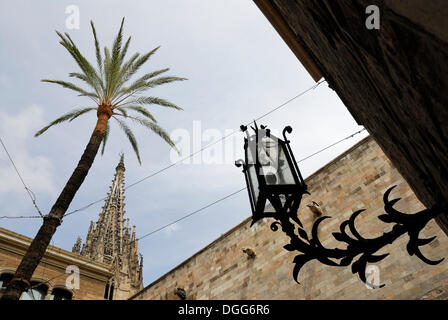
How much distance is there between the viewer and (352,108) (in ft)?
14.4

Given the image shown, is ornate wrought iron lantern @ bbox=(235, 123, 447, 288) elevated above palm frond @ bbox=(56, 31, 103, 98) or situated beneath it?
situated beneath

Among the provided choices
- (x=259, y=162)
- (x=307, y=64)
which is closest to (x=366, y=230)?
(x=307, y=64)

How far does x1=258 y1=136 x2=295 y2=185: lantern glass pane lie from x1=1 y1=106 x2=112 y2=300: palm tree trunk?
6889 millimetres

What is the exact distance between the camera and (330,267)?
10570 mm

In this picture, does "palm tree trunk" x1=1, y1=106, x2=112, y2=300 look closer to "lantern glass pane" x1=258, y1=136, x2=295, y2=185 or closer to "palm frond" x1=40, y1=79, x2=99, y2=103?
"palm frond" x1=40, y1=79, x2=99, y2=103

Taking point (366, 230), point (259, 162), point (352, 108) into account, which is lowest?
point (259, 162)

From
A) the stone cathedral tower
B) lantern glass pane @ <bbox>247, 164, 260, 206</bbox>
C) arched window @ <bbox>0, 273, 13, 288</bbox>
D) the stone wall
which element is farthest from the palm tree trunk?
the stone cathedral tower

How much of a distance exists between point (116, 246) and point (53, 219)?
171 ft

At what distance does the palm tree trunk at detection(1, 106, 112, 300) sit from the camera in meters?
7.82

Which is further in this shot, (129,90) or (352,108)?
(129,90)

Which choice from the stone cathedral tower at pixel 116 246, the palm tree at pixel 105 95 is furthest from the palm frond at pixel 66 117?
Result: the stone cathedral tower at pixel 116 246
